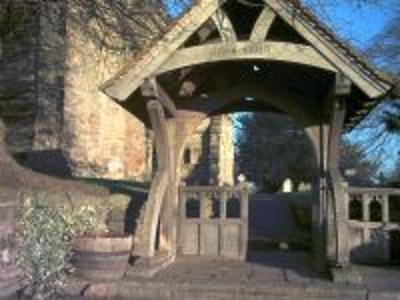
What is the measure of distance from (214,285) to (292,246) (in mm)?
5500

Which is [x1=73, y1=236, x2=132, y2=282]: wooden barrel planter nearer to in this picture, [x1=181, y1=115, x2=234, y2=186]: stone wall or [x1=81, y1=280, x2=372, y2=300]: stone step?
[x1=81, y1=280, x2=372, y2=300]: stone step

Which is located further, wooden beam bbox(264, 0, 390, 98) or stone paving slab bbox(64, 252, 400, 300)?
wooden beam bbox(264, 0, 390, 98)

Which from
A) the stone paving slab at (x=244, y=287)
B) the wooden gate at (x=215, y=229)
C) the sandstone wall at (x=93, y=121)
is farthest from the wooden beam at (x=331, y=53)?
the sandstone wall at (x=93, y=121)

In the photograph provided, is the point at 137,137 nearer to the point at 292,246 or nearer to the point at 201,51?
the point at 292,246

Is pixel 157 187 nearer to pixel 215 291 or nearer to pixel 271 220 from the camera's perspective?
pixel 215 291

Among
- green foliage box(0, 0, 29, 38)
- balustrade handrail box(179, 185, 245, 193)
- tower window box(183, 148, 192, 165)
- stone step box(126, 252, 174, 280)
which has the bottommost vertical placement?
stone step box(126, 252, 174, 280)

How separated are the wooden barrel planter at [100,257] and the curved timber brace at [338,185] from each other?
2.70 meters

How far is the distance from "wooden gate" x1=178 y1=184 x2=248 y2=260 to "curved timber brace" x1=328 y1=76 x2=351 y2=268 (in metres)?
1.68

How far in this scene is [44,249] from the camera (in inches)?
376

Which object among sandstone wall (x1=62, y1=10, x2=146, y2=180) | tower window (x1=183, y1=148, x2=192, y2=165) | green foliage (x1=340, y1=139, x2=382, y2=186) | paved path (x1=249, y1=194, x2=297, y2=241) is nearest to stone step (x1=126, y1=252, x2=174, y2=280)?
paved path (x1=249, y1=194, x2=297, y2=241)

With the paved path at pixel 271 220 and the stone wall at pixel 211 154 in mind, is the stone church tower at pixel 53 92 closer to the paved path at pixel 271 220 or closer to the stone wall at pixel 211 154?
the paved path at pixel 271 220

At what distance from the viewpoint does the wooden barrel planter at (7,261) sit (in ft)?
30.9

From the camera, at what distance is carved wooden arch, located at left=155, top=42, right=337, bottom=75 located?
10.5 metres

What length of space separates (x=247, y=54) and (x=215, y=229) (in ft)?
9.94
